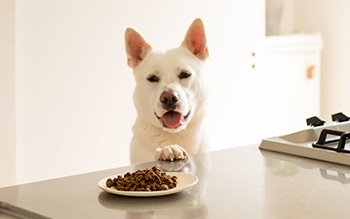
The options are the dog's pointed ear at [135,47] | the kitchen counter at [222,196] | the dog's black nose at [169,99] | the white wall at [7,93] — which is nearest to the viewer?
the kitchen counter at [222,196]

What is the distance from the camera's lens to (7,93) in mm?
2400

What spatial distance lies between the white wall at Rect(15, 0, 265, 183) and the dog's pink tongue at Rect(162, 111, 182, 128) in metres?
0.93

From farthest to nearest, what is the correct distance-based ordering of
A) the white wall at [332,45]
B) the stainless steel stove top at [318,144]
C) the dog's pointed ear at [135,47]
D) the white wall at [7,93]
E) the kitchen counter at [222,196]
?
1. the white wall at [332,45]
2. the white wall at [7,93]
3. the dog's pointed ear at [135,47]
4. the stainless steel stove top at [318,144]
5. the kitchen counter at [222,196]

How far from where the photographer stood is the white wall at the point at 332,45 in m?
4.18

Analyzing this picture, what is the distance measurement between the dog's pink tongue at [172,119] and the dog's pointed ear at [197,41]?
29 centimetres

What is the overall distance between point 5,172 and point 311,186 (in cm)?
182

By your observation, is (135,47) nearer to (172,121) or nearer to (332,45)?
(172,121)

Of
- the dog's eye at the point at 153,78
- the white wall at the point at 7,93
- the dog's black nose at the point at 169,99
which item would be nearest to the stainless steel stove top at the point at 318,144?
the dog's black nose at the point at 169,99

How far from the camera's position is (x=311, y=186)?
93 cm

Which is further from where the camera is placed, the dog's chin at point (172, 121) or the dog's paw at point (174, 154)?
the dog's chin at point (172, 121)

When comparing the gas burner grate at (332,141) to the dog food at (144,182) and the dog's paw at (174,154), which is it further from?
the dog food at (144,182)

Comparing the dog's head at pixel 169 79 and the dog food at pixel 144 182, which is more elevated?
the dog's head at pixel 169 79

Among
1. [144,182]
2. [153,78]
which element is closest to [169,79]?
[153,78]

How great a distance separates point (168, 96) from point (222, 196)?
0.98 metres
